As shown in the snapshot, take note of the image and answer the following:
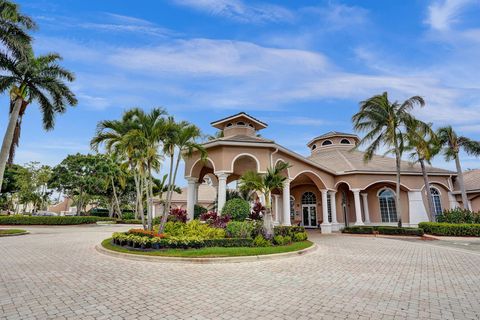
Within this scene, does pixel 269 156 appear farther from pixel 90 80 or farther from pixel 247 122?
pixel 90 80

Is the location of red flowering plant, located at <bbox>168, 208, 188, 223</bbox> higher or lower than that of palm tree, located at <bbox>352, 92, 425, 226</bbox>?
lower

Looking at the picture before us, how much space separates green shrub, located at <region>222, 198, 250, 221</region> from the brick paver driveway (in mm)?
6047

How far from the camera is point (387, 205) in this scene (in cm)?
2603

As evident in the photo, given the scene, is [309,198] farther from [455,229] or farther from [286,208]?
[455,229]

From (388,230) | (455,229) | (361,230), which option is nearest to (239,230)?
(361,230)

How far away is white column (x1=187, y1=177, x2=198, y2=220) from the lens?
765 inches

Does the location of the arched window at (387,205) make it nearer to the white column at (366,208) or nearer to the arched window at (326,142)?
the white column at (366,208)

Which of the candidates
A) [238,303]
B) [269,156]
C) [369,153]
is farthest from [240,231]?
[369,153]

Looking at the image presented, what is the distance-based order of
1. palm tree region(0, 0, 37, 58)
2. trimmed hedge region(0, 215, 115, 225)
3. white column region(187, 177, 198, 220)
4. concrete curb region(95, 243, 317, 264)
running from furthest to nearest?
trimmed hedge region(0, 215, 115, 225) → white column region(187, 177, 198, 220) → palm tree region(0, 0, 37, 58) → concrete curb region(95, 243, 317, 264)

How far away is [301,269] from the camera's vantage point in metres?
8.47

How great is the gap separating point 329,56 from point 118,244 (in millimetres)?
13190

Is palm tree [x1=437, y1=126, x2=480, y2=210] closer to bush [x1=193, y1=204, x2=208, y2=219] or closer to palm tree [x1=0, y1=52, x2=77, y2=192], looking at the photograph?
bush [x1=193, y1=204, x2=208, y2=219]

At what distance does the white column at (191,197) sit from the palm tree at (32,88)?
1278cm


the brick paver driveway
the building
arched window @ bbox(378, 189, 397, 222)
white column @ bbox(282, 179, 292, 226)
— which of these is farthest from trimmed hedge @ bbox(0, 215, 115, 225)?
arched window @ bbox(378, 189, 397, 222)
